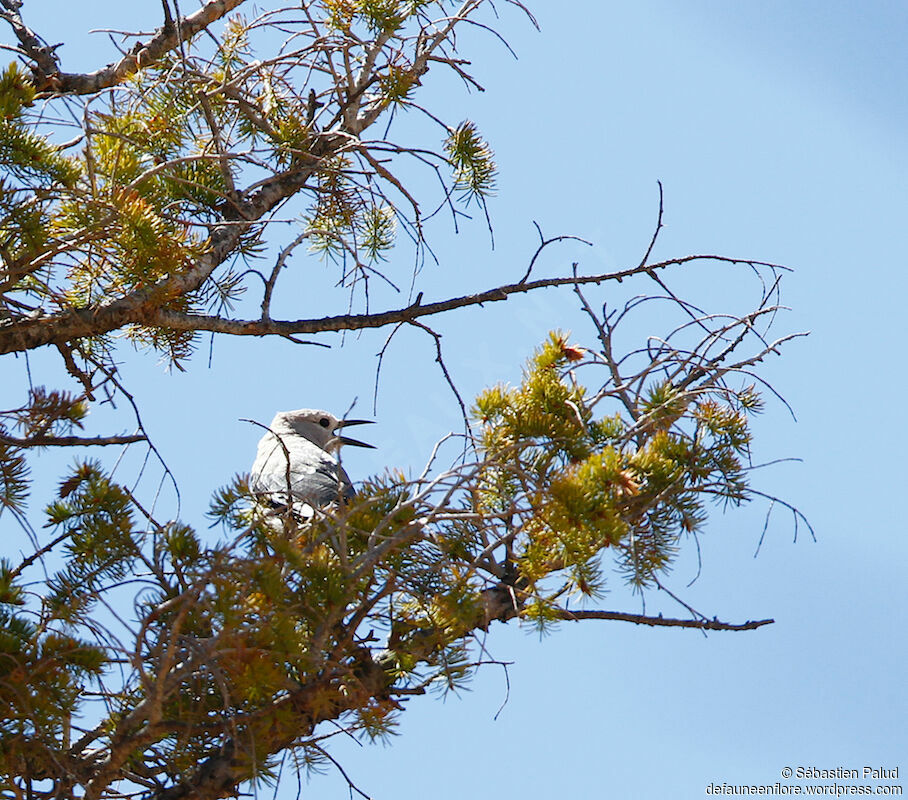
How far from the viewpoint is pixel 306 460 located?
4781mm

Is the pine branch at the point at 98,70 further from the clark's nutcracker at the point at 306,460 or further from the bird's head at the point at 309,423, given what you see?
the bird's head at the point at 309,423

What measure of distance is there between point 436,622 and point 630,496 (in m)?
0.57

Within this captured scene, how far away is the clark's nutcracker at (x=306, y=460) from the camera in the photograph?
168 inches

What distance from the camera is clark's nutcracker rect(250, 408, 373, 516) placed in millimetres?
4262

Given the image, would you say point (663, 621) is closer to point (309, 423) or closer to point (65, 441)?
point (65, 441)

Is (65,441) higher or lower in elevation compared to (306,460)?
lower

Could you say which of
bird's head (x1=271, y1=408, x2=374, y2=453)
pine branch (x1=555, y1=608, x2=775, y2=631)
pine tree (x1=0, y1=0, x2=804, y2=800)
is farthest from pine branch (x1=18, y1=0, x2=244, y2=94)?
bird's head (x1=271, y1=408, x2=374, y2=453)

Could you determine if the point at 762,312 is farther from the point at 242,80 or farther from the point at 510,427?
the point at 242,80

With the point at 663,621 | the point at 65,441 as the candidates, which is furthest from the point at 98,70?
the point at 663,621

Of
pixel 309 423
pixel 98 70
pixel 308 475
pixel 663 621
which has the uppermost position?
pixel 309 423

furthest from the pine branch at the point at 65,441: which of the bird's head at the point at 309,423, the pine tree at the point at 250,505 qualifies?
the bird's head at the point at 309,423

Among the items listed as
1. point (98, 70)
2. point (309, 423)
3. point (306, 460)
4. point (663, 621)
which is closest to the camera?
point (663, 621)

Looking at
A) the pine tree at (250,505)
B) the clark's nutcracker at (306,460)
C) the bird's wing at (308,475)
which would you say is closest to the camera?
the pine tree at (250,505)

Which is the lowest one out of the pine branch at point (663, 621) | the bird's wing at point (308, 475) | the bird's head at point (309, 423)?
the pine branch at point (663, 621)
